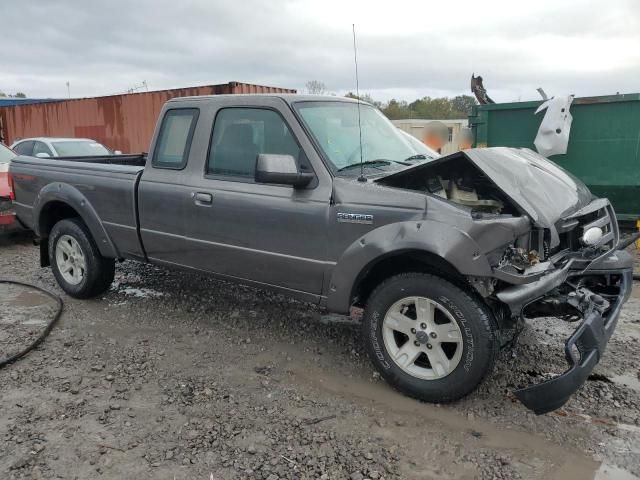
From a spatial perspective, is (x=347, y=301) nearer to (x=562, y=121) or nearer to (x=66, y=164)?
(x=66, y=164)

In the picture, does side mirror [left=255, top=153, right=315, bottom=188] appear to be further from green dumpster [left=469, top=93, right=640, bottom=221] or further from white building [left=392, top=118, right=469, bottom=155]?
green dumpster [left=469, top=93, right=640, bottom=221]

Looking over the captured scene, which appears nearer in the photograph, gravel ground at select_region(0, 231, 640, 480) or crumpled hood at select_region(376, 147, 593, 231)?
gravel ground at select_region(0, 231, 640, 480)

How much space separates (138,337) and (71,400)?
3.37ft

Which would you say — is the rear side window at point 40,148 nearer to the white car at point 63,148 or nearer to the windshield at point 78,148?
the white car at point 63,148

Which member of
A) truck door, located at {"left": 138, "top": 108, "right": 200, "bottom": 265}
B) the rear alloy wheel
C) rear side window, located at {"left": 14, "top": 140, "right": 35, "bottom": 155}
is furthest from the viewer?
rear side window, located at {"left": 14, "top": 140, "right": 35, "bottom": 155}

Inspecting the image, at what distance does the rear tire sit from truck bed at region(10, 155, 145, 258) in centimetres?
19

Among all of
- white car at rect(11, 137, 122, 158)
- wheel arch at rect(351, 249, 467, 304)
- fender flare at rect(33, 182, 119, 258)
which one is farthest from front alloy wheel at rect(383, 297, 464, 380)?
white car at rect(11, 137, 122, 158)

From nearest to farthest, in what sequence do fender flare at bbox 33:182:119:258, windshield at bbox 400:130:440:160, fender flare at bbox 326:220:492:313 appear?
fender flare at bbox 326:220:492:313, windshield at bbox 400:130:440:160, fender flare at bbox 33:182:119:258

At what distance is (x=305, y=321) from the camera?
460 centimetres

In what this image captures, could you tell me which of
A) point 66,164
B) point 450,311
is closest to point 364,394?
point 450,311

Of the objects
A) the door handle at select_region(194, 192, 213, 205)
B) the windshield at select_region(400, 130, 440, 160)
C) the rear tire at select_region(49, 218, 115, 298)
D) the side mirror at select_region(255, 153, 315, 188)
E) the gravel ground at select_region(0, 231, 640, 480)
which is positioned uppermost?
the windshield at select_region(400, 130, 440, 160)

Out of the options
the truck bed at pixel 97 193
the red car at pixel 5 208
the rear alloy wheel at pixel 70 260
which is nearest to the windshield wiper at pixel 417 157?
the truck bed at pixel 97 193

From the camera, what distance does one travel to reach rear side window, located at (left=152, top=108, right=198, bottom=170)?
4238 mm

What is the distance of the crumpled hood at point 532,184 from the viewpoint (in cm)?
309
